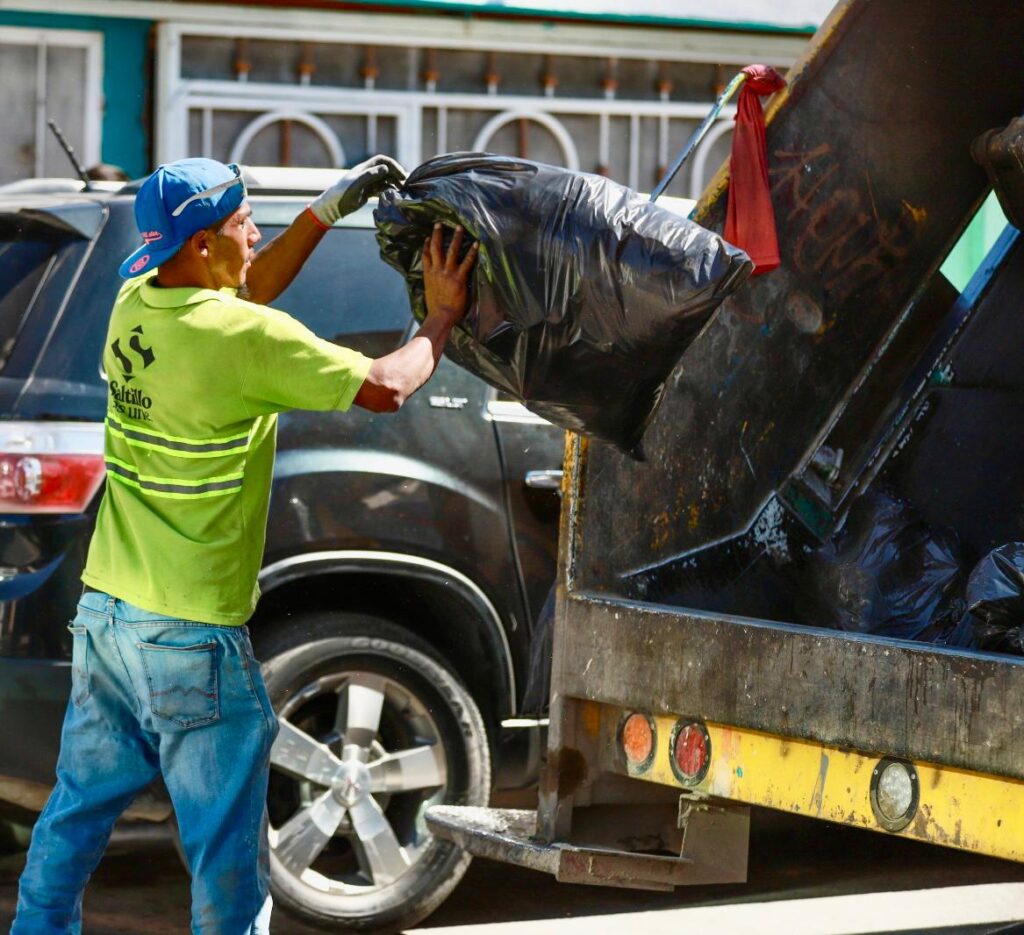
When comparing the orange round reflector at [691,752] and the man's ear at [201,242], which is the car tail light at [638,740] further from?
the man's ear at [201,242]

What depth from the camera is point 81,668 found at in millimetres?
3543

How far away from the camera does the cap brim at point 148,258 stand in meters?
A: 3.46

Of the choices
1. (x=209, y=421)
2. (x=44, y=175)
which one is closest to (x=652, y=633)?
(x=209, y=421)

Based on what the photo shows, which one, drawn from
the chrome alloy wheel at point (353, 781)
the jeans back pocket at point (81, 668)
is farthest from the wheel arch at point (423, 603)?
the jeans back pocket at point (81, 668)

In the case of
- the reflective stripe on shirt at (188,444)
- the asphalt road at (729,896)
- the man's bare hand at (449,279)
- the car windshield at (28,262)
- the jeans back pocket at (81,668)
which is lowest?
the asphalt road at (729,896)

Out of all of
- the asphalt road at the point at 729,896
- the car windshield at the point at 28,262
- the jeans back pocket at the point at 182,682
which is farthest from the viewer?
the asphalt road at the point at 729,896

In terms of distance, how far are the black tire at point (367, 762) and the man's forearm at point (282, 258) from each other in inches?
41.6

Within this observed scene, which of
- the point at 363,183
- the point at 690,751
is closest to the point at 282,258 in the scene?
the point at 363,183

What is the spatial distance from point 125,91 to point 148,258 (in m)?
6.79

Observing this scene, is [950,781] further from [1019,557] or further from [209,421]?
[209,421]

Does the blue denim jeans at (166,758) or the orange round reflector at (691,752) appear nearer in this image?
the blue denim jeans at (166,758)

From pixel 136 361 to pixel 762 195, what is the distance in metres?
1.32

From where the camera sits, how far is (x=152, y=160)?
9945mm

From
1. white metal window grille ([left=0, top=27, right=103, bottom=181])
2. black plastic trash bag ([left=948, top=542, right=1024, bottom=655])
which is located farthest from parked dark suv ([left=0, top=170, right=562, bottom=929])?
white metal window grille ([left=0, top=27, right=103, bottom=181])
